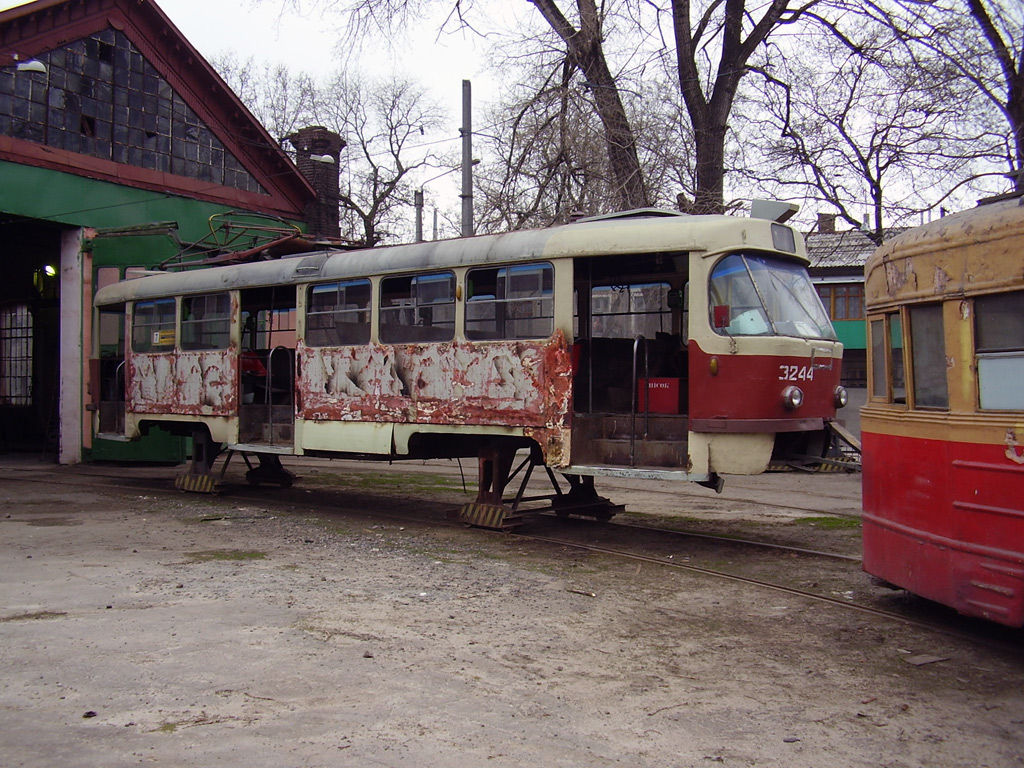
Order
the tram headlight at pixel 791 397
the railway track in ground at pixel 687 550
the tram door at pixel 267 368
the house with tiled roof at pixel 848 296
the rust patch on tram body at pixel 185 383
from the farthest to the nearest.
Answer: the house with tiled roof at pixel 848 296 < the rust patch on tram body at pixel 185 383 < the tram door at pixel 267 368 < the tram headlight at pixel 791 397 < the railway track in ground at pixel 687 550

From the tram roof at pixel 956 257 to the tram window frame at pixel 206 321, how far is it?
29.3ft

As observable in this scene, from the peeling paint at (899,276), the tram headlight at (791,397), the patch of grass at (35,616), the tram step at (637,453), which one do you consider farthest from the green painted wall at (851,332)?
the patch of grass at (35,616)

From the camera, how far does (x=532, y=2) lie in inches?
734

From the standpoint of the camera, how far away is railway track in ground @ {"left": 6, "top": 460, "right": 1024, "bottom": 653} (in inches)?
257

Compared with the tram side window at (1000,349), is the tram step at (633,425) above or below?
below

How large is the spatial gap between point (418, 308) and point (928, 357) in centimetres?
585

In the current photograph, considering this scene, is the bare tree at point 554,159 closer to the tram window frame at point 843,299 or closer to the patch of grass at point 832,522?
the patch of grass at point 832,522

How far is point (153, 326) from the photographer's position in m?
13.7

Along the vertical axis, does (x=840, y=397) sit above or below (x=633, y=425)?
→ above

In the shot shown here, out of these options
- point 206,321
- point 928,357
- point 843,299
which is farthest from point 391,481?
point 843,299

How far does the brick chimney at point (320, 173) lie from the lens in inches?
904

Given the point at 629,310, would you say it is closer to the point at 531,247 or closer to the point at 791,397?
the point at 531,247

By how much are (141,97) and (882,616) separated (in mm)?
17903

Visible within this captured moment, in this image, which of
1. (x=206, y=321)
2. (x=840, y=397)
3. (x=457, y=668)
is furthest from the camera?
(x=206, y=321)
